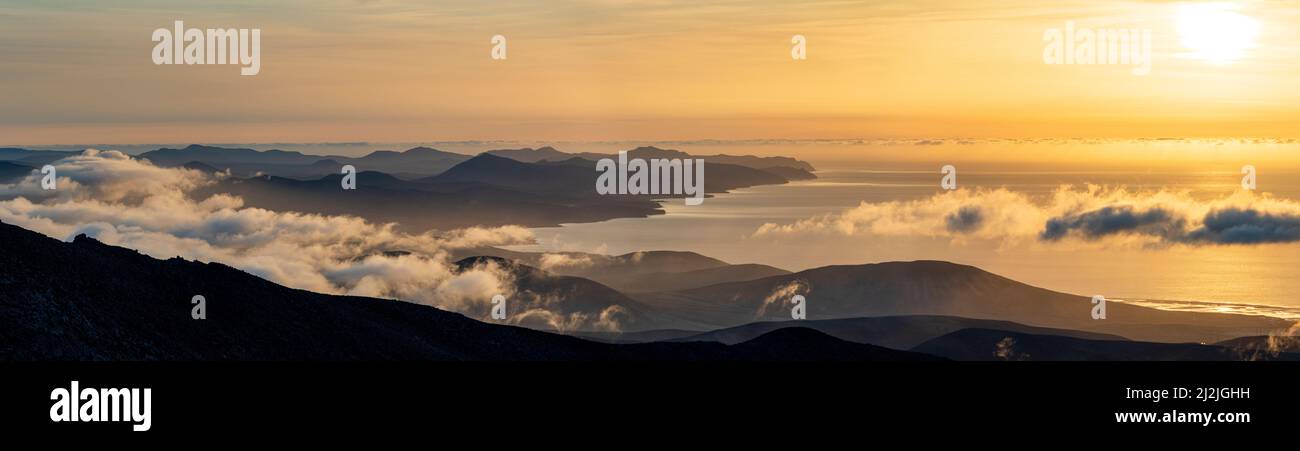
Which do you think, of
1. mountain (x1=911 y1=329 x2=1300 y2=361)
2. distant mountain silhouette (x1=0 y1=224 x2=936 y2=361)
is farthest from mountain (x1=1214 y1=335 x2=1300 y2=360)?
distant mountain silhouette (x1=0 y1=224 x2=936 y2=361)

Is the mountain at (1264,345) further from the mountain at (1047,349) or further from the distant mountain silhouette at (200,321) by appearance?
the distant mountain silhouette at (200,321)

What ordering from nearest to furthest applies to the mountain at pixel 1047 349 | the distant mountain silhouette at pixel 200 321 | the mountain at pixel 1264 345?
the distant mountain silhouette at pixel 200 321 < the mountain at pixel 1264 345 < the mountain at pixel 1047 349

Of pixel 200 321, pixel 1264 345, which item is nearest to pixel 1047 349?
pixel 1264 345

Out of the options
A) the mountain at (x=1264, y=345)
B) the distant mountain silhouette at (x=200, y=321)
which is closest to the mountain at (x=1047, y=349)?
the mountain at (x=1264, y=345)

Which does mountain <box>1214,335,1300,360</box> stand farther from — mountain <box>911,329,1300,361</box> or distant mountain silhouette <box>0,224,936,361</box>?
distant mountain silhouette <box>0,224,936,361</box>
